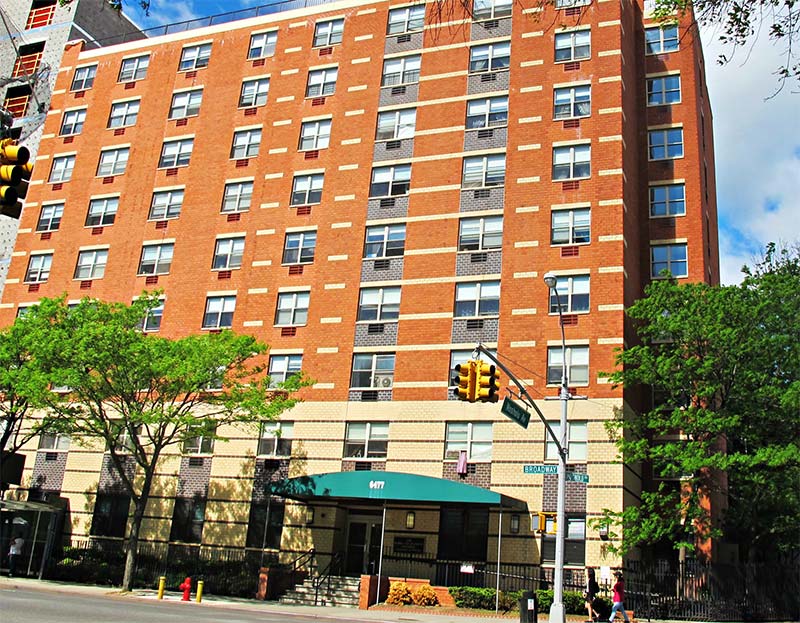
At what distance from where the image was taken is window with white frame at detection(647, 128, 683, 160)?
41656mm

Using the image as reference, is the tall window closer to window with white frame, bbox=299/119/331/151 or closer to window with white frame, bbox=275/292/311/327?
window with white frame, bbox=275/292/311/327

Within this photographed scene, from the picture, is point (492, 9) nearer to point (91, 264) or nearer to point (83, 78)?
point (91, 264)

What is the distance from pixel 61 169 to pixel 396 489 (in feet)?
102

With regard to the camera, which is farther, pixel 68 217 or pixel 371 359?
pixel 68 217

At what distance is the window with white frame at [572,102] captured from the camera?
3938cm

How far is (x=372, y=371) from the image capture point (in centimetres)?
3769

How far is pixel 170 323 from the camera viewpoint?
139ft

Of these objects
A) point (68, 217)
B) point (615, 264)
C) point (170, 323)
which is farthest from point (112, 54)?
point (615, 264)

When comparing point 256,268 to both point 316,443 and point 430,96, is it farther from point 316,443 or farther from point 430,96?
point 430,96

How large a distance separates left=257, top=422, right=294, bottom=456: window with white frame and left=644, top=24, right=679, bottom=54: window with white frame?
91.6 ft

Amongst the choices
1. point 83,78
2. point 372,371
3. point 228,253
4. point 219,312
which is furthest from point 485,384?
point 83,78

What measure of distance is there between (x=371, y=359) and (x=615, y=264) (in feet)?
Answer: 38.9

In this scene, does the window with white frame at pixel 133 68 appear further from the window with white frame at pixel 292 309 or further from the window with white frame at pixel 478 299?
the window with white frame at pixel 478 299

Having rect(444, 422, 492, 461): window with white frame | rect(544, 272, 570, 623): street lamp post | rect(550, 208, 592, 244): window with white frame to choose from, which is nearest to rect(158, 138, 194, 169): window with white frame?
rect(550, 208, 592, 244): window with white frame
